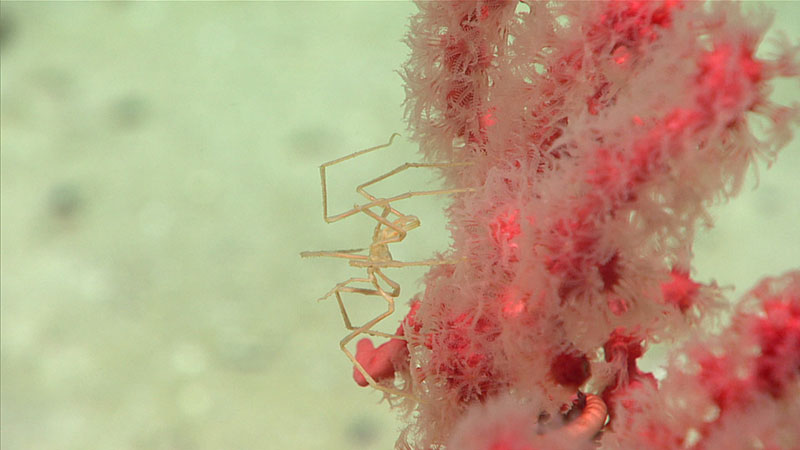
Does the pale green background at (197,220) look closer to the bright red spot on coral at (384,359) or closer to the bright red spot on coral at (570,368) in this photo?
the bright red spot on coral at (384,359)

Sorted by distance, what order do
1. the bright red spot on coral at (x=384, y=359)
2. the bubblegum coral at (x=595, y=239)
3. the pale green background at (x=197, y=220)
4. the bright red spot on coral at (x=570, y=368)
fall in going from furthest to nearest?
the pale green background at (x=197, y=220) < the bright red spot on coral at (x=384, y=359) < the bright red spot on coral at (x=570, y=368) < the bubblegum coral at (x=595, y=239)

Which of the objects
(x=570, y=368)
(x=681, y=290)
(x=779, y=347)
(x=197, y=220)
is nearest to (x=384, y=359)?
(x=570, y=368)

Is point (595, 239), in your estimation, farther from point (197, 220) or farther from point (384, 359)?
point (197, 220)

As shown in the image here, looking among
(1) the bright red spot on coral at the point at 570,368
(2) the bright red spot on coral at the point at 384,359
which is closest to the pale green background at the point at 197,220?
(2) the bright red spot on coral at the point at 384,359

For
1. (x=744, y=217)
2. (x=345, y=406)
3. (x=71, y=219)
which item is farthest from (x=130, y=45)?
(x=744, y=217)

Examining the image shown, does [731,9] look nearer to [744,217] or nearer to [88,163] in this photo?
[744,217]

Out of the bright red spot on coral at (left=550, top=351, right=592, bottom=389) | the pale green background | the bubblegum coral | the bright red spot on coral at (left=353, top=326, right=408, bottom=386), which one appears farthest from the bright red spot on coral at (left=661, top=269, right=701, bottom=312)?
the pale green background
